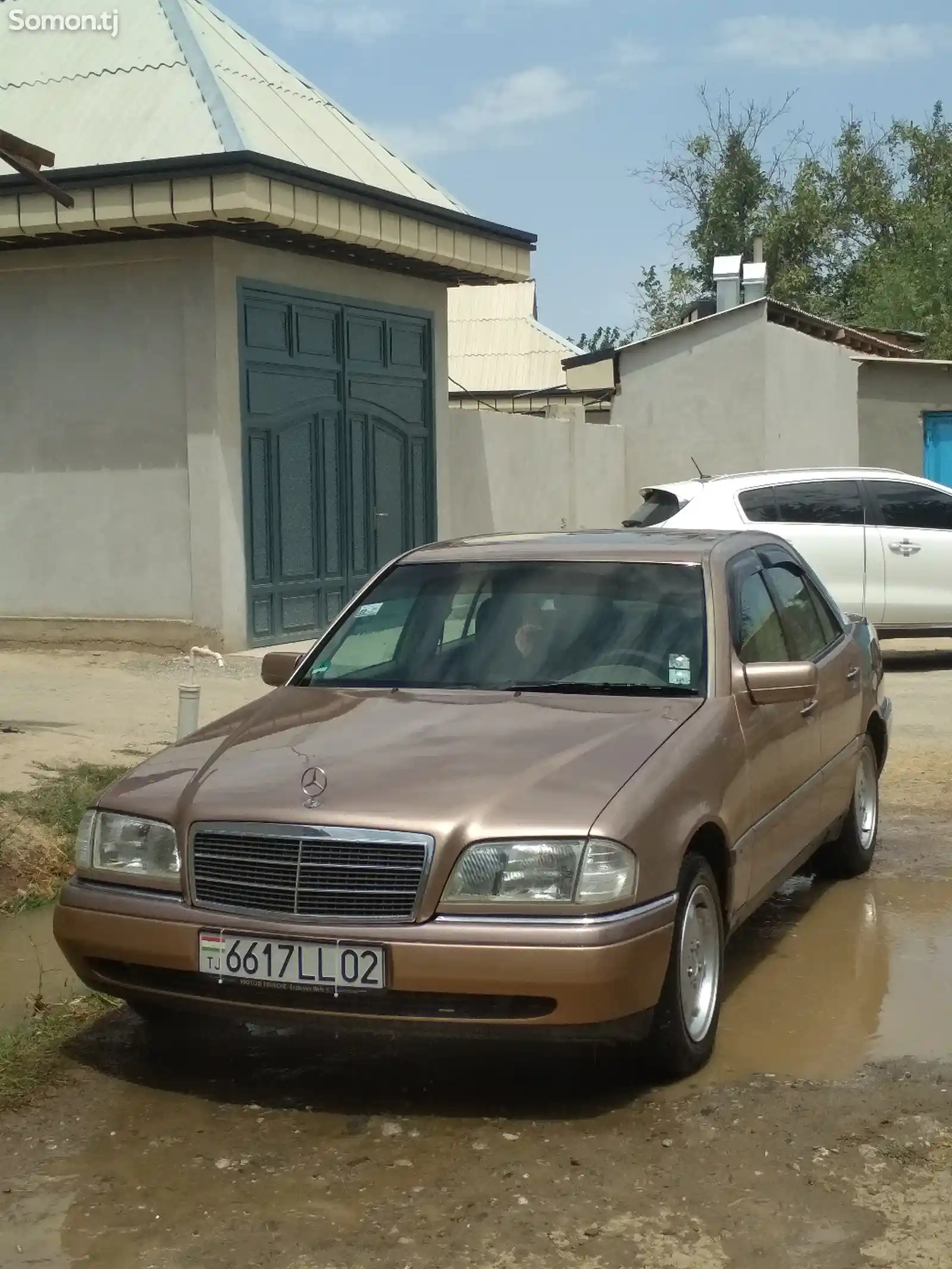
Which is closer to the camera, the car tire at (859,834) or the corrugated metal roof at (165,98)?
the car tire at (859,834)

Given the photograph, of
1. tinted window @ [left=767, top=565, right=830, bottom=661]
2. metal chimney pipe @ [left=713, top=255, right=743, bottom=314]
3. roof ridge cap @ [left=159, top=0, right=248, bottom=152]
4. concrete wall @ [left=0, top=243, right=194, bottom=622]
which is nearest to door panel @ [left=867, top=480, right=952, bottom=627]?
concrete wall @ [left=0, top=243, right=194, bottom=622]

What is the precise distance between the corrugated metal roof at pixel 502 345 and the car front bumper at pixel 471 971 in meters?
25.7

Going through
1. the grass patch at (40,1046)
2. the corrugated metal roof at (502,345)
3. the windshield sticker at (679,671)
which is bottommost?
the grass patch at (40,1046)

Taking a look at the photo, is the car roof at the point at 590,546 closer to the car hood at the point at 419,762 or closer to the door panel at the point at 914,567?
the car hood at the point at 419,762

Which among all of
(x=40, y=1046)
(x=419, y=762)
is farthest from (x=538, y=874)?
(x=40, y=1046)

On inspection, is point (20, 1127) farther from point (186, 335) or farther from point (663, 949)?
point (186, 335)

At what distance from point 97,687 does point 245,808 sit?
773cm

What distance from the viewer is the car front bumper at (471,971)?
162 inches

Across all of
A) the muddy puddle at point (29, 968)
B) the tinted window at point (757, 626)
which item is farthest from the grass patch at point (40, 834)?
the tinted window at point (757, 626)

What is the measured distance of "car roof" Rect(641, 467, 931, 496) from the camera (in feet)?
44.3

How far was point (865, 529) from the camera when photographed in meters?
13.7

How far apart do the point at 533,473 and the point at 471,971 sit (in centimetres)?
1513

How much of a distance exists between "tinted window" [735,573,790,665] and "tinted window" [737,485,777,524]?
734cm

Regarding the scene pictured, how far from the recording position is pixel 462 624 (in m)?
5.71
